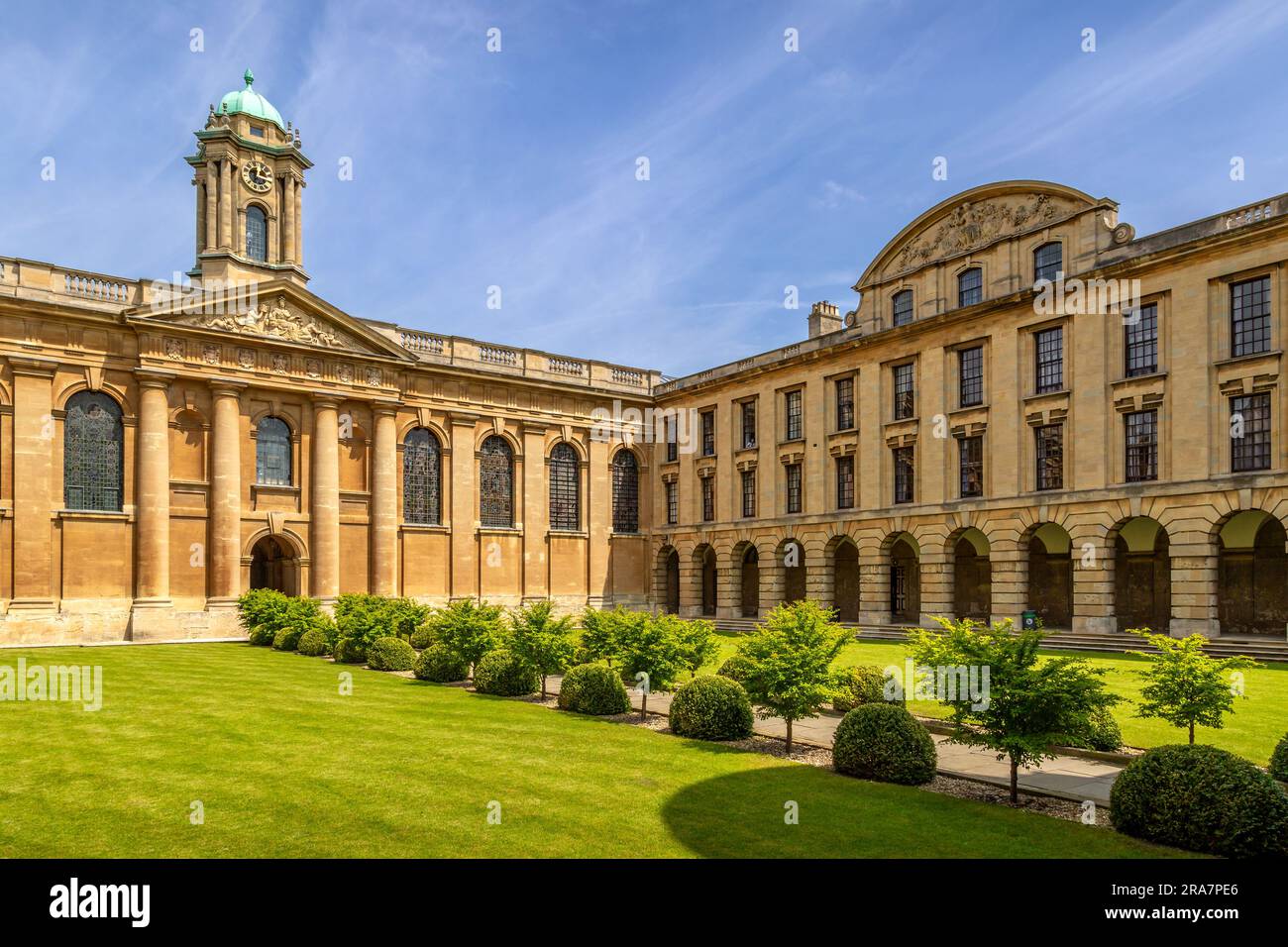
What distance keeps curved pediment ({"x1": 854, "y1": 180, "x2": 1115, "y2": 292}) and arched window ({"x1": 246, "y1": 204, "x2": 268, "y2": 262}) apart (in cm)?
3058

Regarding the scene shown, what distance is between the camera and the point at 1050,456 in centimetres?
3612

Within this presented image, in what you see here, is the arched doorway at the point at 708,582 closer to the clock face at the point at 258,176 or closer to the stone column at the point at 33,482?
the clock face at the point at 258,176

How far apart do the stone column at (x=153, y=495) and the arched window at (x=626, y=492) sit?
2470cm

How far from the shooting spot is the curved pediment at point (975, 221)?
36.1 m

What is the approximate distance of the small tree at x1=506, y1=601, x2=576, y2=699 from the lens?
71.9ft

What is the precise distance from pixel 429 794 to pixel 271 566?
34594 mm

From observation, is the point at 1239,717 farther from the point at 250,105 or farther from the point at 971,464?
the point at 250,105

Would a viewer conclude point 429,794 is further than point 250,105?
No

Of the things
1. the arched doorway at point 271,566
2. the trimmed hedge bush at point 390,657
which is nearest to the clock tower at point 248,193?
the arched doorway at point 271,566

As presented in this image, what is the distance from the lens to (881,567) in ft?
138

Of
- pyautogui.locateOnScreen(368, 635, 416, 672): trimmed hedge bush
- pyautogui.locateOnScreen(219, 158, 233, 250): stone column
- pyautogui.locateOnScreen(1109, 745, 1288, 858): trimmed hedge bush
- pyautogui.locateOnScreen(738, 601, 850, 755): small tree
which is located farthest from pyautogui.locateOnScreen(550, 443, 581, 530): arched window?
pyautogui.locateOnScreen(1109, 745, 1288, 858): trimmed hedge bush

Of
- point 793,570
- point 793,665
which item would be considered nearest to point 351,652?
point 793,665

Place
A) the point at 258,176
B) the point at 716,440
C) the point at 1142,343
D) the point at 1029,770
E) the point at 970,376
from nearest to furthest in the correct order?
the point at 1029,770 → the point at 1142,343 → the point at 970,376 → the point at 258,176 → the point at 716,440

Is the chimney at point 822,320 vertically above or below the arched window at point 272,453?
above
